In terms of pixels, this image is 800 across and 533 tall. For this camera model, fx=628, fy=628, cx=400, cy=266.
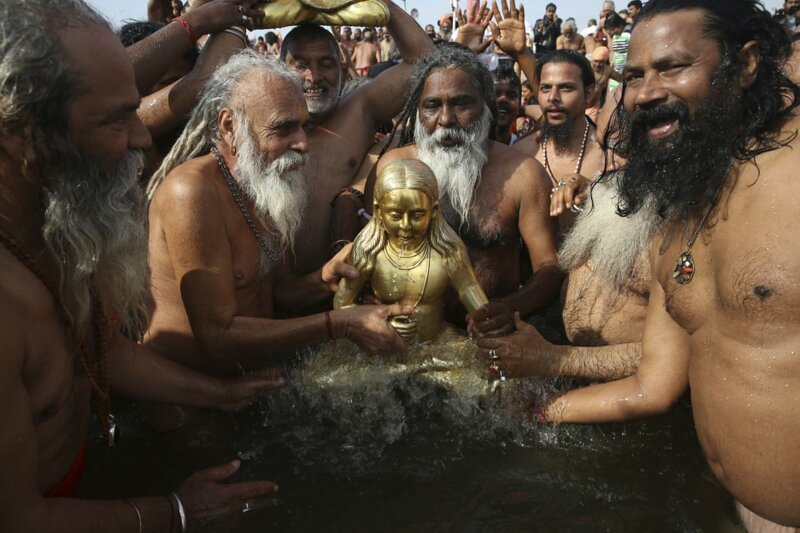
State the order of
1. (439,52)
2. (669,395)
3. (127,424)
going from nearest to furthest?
(669,395), (127,424), (439,52)

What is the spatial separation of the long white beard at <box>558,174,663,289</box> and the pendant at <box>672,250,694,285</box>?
2.12 feet

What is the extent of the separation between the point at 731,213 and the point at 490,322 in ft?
4.30

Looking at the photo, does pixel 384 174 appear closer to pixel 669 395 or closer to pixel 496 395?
pixel 496 395

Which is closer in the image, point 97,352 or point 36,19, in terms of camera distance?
point 36,19

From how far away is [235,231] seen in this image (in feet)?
11.2

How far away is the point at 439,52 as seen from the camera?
4258 mm

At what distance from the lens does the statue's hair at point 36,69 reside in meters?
1.84

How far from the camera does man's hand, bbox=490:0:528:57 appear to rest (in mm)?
6273

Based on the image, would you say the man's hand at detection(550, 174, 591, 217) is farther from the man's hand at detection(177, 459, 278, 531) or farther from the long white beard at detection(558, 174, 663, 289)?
the man's hand at detection(177, 459, 278, 531)

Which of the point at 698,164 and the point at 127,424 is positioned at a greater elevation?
the point at 698,164

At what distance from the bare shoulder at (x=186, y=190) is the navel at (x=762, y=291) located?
8.07ft

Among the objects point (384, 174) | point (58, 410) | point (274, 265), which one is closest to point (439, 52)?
point (384, 174)

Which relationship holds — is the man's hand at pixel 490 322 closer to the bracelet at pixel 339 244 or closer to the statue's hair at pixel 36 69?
the bracelet at pixel 339 244

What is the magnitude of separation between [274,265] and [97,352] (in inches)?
51.7
